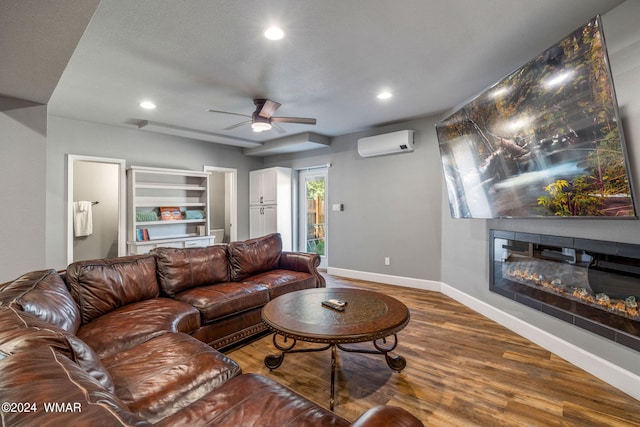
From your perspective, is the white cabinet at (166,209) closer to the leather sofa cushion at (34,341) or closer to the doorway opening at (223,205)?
the doorway opening at (223,205)

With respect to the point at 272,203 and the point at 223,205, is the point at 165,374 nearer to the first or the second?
the point at 272,203

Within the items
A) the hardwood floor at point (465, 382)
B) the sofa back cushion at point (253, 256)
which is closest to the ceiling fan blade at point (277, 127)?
the sofa back cushion at point (253, 256)

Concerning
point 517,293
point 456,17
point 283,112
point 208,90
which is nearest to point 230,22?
point 208,90

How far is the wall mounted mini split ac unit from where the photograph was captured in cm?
438

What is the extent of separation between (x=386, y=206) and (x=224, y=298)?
10.2 ft

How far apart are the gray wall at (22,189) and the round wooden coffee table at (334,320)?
2.36 metres

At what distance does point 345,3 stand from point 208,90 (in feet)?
6.62

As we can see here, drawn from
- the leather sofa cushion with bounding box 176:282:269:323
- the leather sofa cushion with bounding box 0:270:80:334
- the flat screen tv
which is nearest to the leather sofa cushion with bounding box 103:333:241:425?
the leather sofa cushion with bounding box 0:270:80:334

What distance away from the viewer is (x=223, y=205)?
688cm

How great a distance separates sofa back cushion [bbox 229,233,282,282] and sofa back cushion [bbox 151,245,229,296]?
109 millimetres

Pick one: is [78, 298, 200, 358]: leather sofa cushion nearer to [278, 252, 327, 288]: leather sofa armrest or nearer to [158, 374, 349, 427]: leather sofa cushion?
[158, 374, 349, 427]: leather sofa cushion

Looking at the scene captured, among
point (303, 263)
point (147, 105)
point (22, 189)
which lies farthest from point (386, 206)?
point (22, 189)

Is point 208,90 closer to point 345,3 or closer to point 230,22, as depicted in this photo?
point 230,22

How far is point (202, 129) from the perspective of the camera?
16.4 ft
